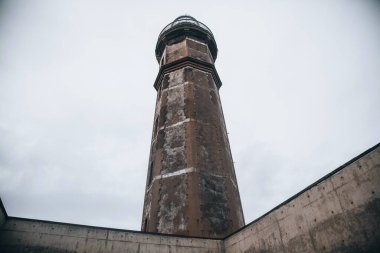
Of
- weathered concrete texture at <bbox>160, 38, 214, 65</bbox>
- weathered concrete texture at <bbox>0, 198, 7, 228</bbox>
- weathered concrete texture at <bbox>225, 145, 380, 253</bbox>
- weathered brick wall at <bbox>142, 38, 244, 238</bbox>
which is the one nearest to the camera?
weathered concrete texture at <bbox>225, 145, 380, 253</bbox>

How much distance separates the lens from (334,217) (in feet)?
15.1

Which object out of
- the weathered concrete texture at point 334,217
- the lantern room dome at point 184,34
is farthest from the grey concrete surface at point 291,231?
the lantern room dome at point 184,34

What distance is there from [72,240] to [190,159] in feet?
15.4

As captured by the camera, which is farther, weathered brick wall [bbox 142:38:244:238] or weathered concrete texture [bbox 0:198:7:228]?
weathered brick wall [bbox 142:38:244:238]

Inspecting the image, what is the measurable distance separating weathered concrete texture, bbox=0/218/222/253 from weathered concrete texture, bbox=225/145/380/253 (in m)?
2.39

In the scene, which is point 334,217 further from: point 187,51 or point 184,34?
point 184,34

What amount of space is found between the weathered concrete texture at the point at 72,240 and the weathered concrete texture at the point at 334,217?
7.84 ft

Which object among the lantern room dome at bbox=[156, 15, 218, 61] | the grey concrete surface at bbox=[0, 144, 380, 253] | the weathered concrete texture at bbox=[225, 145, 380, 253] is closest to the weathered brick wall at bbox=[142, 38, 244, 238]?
the grey concrete surface at bbox=[0, 144, 380, 253]

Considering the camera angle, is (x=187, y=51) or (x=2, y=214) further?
(x=187, y=51)

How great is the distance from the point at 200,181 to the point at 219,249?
2.51m

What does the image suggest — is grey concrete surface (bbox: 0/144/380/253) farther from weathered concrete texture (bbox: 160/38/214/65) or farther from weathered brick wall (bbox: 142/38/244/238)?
weathered concrete texture (bbox: 160/38/214/65)

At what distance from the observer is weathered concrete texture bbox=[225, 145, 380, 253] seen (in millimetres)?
4160

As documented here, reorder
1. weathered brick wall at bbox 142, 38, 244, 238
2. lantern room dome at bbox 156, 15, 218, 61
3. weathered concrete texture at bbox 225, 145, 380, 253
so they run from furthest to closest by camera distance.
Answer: lantern room dome at bbox 156, 15, 218, 61
weathered brick wall at bbox 142, 38, 244, 238
weathered concrete texture at bbox 225, 145, 380, 253

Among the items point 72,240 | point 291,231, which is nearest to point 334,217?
point 291,231
